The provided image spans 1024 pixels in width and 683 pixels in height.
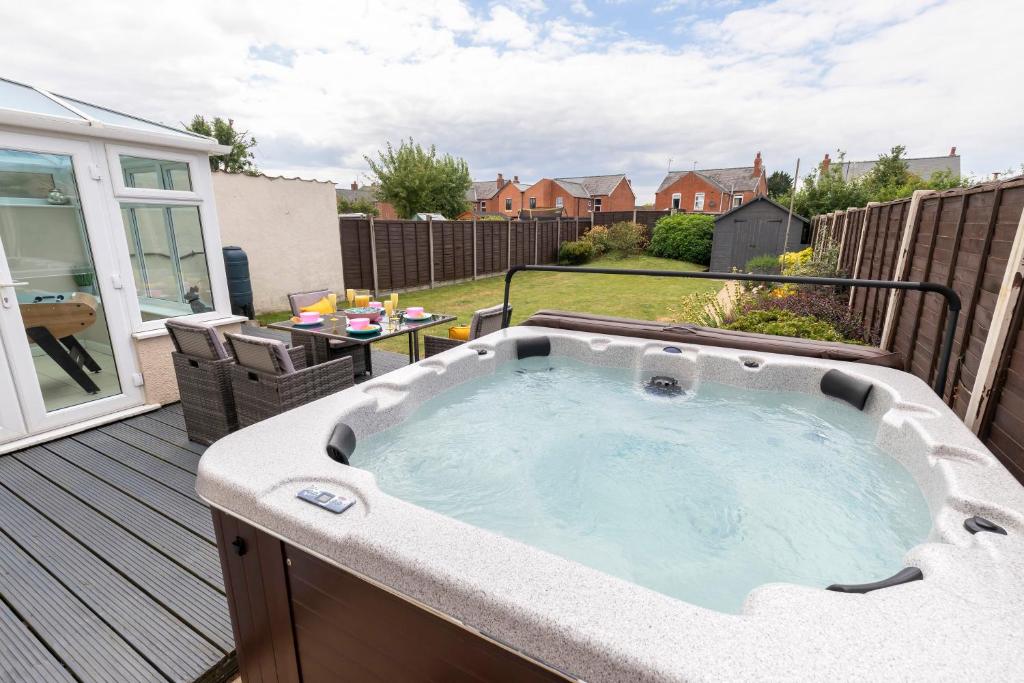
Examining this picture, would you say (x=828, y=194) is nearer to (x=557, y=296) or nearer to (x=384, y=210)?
(x=557, y=296)

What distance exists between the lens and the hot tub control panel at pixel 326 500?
1.05 metres

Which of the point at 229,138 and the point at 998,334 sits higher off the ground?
the point at 229,138

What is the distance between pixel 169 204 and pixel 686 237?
43.0 feet

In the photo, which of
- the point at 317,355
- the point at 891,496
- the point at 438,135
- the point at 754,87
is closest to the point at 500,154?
the point at 438,135

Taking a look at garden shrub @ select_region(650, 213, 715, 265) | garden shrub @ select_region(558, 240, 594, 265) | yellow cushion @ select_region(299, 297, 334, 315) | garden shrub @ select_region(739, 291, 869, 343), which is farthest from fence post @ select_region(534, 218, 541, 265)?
yellow cushion @ select_region(299, 297, 334, 315)

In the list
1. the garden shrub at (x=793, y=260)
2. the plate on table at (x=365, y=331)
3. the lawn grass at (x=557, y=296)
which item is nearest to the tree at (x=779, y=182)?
the garden shrub at (x=793, y=260)

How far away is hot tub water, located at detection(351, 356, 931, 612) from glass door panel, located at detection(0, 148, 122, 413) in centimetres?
229

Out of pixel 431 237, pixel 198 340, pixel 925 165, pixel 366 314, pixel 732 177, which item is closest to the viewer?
pixel 198 340

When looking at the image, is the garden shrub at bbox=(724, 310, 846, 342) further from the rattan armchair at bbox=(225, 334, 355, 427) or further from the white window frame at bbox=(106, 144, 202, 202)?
the white window frame at bbox=(106, 144, 202, 202)

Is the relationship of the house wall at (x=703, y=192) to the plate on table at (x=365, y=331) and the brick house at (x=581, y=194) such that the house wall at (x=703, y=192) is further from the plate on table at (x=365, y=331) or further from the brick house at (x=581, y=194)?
the plate on table at (x=365, y=331)

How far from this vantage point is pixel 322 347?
11.6ft

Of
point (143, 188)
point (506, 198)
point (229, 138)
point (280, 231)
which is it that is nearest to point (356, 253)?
point (280, 231)

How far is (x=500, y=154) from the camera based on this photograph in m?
23.6

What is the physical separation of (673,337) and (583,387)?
652mm
